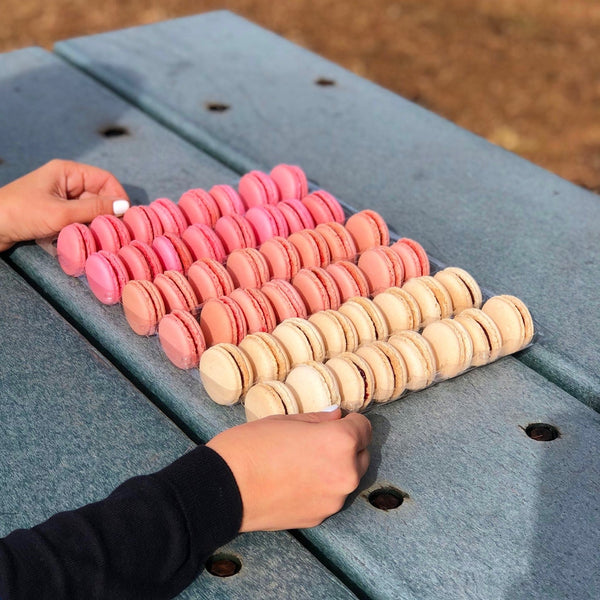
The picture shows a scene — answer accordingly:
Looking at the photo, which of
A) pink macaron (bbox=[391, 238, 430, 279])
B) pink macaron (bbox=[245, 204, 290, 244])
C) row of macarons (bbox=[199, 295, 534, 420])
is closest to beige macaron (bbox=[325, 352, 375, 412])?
row of macarons (bbox=[199, 295, 534, 420])

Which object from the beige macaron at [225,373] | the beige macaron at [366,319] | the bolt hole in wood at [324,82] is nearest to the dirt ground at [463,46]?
the bolt hole in wood at [324,82]

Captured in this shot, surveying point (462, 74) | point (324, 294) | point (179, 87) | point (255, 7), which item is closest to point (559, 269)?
point (324, 294)

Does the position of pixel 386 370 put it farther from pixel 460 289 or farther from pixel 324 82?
pixel 324 82

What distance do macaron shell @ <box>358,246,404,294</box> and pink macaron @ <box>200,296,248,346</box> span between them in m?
0.27

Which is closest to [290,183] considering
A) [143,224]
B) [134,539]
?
[143,224]

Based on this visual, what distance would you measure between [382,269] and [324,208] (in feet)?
0.77

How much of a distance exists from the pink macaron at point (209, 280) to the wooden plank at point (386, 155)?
468mm

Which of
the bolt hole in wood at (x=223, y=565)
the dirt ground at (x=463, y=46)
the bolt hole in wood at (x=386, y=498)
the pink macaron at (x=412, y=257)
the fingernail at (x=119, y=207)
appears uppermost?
the pink macaron at (x=412, y=257)

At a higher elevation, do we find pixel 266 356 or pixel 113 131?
pixel 266 356

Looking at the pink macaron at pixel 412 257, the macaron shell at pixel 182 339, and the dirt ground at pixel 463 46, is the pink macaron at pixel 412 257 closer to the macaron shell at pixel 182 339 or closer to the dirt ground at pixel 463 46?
the macaron shell at pixel 182 339

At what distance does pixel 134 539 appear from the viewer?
1018mm

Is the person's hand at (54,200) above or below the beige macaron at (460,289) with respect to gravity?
below

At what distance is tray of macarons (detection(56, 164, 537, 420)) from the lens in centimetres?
128

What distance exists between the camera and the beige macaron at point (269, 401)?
1.21m
